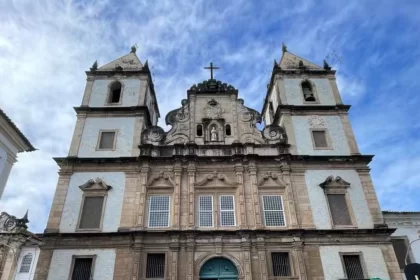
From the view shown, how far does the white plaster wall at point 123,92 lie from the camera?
25297mm

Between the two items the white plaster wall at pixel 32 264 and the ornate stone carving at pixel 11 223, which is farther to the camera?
the ornate stone carving at pixel 11 223

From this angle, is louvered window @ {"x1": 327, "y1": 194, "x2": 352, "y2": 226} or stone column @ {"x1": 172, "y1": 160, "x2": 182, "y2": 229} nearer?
stone column @ {"x1": 172, "y1": 160, "x2": 182, "y2": 229}

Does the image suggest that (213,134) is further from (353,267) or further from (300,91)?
(353,267)

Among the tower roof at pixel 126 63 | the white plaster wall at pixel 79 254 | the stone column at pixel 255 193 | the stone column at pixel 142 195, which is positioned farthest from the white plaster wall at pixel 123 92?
the white plaster wall at pixel 79 254

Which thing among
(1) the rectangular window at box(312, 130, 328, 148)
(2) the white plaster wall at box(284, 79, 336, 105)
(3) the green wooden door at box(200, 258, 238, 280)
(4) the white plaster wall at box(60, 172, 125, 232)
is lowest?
(3) the green wooden door at box(200, 258, 238, 280)

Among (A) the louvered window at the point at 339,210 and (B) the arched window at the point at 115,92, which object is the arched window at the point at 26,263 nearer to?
(B) the arched window at the point at 115,92

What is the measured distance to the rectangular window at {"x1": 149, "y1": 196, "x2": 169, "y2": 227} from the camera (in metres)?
20.1

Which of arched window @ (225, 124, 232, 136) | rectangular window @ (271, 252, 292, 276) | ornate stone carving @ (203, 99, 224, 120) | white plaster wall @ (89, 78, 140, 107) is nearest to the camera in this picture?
rectangular window @ (271, 252, 292, 276)

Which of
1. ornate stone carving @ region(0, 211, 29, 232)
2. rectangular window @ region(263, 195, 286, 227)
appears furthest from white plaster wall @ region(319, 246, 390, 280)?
ornate stone carving @ region(0, 211, 29, 232)

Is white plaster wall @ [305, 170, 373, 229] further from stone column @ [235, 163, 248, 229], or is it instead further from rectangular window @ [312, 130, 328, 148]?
stone column @ [235, 163, 248, 229]

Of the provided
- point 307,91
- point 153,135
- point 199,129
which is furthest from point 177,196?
point 307,91

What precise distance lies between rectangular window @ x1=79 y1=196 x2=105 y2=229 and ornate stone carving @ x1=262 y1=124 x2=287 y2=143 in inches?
419

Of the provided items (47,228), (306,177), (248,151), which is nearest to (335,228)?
(306,177)

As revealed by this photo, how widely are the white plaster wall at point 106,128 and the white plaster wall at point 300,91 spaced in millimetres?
10902
